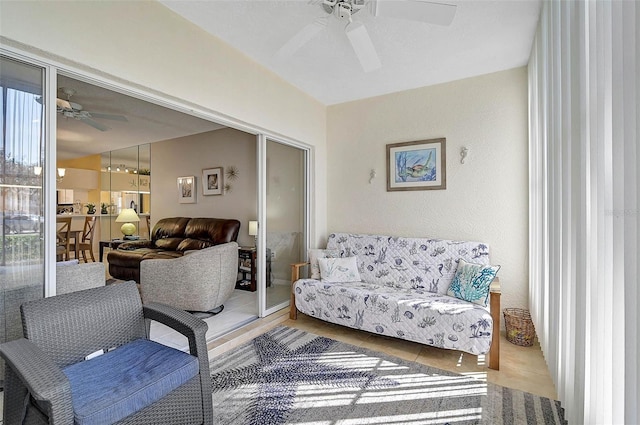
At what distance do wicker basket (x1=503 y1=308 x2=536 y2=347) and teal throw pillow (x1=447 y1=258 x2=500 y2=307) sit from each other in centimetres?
53

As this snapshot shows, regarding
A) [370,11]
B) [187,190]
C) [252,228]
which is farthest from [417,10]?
[187,190]

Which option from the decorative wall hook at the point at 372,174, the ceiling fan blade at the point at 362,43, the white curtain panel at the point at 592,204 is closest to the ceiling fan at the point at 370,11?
the ceiling fan blade at the point at 362,43

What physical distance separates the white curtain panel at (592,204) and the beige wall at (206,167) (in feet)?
12.1

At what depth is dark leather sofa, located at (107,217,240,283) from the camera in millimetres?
4000

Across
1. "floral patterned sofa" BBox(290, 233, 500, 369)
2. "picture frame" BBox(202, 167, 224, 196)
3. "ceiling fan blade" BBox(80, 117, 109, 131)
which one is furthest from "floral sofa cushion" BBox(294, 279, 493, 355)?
"ceiling fan blade" BBox(80, 117, 109, 131)

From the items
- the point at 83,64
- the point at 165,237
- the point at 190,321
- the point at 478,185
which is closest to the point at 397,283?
the point at 478,185

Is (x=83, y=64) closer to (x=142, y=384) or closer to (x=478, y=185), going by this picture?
(x=142, y=384)

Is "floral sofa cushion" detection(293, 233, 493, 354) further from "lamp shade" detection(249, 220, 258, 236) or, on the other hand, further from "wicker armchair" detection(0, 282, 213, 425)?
"wicker armchair" detection(0, 282, 213, 425)

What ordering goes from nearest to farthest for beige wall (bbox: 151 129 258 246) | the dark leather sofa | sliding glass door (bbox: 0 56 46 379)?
sliding glass door (bbox: 0 56 46 379)
the dark leather sofa
beige wall (bbox: 151 129 258 246)

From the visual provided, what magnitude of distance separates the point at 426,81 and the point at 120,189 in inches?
253

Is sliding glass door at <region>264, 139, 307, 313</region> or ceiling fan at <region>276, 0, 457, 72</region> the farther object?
sliding glass door at <region>264, 139, 307, 313</region>

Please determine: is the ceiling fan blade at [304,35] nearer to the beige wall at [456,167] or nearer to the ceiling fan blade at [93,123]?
the beige wall at [456,167]

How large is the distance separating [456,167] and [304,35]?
220cm

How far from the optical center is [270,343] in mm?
2727
